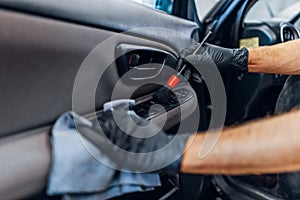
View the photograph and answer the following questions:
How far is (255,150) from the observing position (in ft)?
1.85

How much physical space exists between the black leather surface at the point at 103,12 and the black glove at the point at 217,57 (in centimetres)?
11

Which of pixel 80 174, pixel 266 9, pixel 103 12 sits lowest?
pixel 80 174

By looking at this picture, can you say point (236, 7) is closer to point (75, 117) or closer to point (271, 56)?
point (271, 56)

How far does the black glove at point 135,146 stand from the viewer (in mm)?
596

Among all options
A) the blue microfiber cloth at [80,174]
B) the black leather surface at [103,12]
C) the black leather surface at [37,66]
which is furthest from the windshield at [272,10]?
the blue microfiber cloth at [80,174]

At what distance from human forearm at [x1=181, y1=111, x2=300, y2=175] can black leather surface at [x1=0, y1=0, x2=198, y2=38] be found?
15.2 inches

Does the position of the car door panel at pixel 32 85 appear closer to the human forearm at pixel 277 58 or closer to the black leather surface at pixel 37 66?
the black leather surface at pixel 37 66

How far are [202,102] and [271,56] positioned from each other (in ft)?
1.05

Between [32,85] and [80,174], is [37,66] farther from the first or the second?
[80,174]

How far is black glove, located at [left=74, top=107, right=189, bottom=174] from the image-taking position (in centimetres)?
60

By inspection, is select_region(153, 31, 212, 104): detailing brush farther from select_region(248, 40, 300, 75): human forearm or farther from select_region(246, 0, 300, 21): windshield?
select_region(246, 0, 300, 21): windshield

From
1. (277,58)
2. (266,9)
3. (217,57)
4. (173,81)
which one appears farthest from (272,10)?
(173,81)

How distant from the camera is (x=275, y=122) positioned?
593mm

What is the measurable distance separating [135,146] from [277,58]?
827 mm
